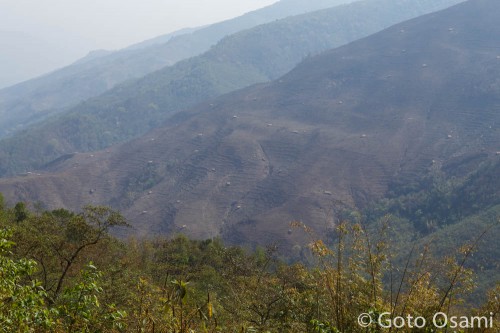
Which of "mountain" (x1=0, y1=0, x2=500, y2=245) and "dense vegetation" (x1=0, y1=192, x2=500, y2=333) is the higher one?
"dense vegetation" (x1=0, y1=192, x2=500, y2=333)

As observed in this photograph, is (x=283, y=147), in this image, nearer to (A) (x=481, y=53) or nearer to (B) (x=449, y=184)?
(B) (x=449, y=184)

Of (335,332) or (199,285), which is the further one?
(199,285)

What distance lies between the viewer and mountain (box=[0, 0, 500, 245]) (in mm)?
87375

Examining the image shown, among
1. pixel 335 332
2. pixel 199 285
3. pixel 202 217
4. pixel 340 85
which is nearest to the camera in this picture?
pixel 335 332

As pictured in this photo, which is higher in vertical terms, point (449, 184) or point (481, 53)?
point (481, 53)

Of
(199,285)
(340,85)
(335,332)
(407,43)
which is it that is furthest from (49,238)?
(407,43)

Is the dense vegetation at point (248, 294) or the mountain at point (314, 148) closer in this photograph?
the dense vegetation at point (248, 294)

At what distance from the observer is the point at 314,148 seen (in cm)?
10431

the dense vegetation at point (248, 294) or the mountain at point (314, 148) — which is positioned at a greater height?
the dense vegetation at point (248, 294)

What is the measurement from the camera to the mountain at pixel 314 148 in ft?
287

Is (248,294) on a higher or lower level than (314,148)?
higher

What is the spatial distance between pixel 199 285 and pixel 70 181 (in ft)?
295

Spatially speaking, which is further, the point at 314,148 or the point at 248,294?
the point at 314,148

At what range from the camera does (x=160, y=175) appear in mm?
109500
